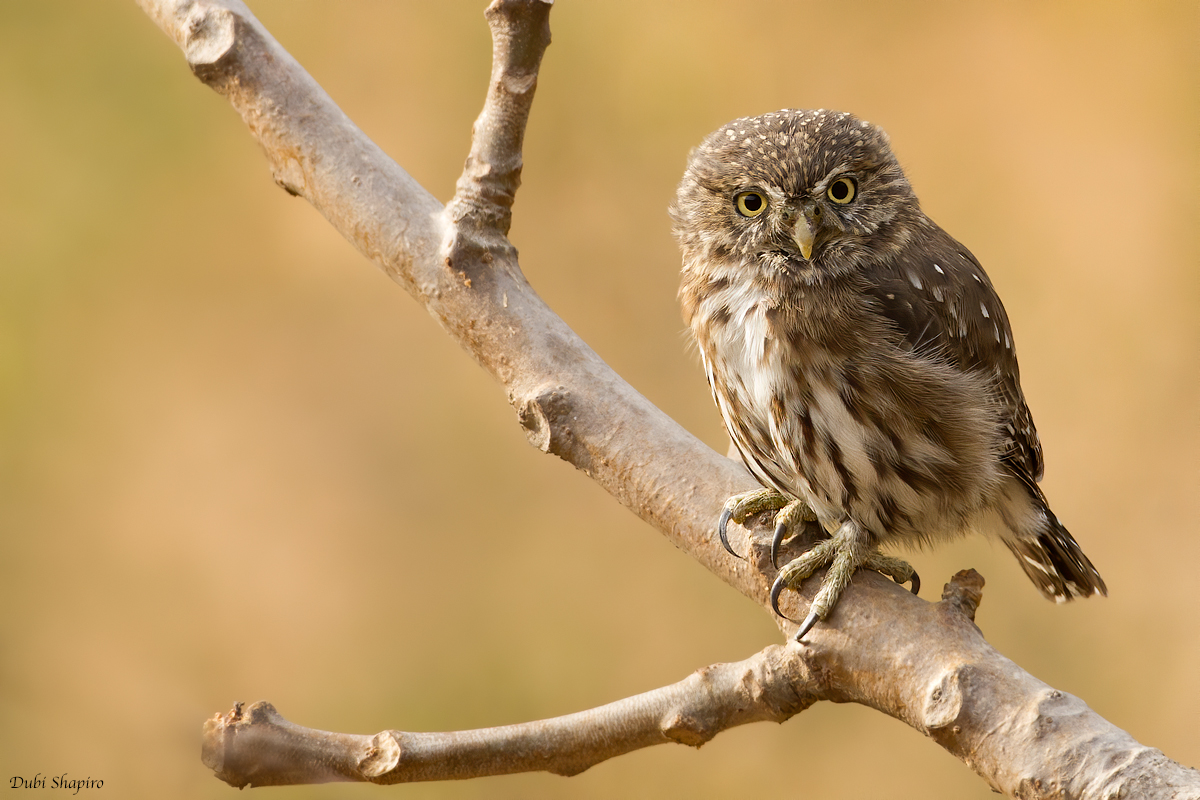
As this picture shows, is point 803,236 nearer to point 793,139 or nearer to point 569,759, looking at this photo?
point 793,139

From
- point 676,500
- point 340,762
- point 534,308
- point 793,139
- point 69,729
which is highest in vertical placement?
point 793,139

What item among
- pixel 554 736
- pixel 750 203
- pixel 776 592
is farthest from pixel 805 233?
pixel 554 736

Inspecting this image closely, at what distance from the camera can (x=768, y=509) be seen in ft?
6.51

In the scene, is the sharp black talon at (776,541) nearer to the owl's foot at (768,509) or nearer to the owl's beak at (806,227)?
the owl's foot at (768,509)

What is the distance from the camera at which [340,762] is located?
1550mm

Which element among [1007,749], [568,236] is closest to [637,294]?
[568,236]

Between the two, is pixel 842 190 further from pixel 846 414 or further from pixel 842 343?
pixel 846 414

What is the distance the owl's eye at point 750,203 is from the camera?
197cm

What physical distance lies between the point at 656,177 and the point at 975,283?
1.65m

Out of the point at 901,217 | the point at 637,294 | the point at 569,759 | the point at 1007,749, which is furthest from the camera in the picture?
the point at 637,294

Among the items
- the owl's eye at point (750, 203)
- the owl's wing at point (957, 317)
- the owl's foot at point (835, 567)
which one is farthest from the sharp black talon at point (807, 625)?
the owl's eye at point (750, 203)

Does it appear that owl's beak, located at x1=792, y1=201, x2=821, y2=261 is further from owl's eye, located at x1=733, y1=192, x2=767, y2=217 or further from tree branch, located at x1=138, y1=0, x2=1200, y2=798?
tree branch, located at x1=138, y1=0, x2=1200, y2=798

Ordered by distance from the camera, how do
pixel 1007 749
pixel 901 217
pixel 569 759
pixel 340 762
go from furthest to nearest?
pixel 901 217
pixel 569 759
pixel 340 762
pixel 1007 749

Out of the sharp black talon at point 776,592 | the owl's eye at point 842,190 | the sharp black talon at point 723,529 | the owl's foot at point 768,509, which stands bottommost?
the sharp black talon at point 776,592
